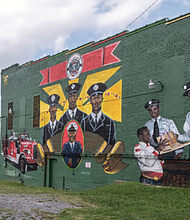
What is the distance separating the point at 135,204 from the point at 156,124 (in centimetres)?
524

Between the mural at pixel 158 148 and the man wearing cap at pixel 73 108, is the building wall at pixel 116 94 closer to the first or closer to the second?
the mural at pixel 158 148

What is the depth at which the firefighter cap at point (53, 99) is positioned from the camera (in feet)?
67.5

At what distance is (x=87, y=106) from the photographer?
1794 centimetres

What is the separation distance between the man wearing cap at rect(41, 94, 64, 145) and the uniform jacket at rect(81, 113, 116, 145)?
302 cm

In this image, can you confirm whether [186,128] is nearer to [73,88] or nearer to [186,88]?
[186,88]

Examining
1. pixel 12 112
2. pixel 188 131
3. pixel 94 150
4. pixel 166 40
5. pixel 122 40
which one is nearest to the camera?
pixel 188 131

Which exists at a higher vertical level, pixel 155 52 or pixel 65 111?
pixel 155 52

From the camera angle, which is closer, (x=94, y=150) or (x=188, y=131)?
(x=188, y=131)

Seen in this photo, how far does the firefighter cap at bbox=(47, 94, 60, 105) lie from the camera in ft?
67.5

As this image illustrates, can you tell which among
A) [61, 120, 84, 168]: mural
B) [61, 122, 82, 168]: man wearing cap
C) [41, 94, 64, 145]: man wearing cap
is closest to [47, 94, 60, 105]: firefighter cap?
[41, 94, 64, 145]: man wearing cap

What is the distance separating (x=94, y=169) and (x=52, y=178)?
490cm

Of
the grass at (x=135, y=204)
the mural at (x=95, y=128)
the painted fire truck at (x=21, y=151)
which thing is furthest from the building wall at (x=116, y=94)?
the grass at (x=135, y=204)

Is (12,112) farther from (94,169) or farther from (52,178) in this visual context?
(94,169)

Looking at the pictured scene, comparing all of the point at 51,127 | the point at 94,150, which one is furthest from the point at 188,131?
the point at 51,127
